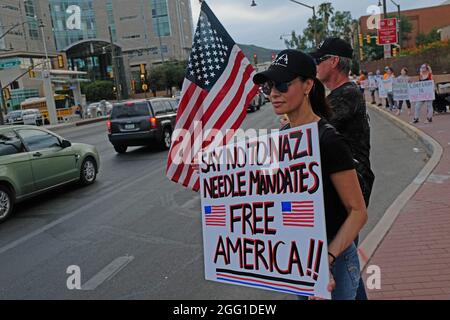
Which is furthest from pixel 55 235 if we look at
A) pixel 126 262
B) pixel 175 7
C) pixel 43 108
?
pixel 175 7

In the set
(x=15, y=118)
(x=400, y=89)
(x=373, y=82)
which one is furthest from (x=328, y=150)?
(x=15, y=118)

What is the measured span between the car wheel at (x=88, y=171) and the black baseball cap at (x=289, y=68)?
821cm

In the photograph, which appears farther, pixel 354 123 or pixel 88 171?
pixel 88 171

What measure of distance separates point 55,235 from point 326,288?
17.4 feet

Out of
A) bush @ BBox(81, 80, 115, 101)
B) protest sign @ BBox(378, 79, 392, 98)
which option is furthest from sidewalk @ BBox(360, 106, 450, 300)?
bush @ BBox(81, 80, 115, 101)

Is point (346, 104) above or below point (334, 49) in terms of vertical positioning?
below

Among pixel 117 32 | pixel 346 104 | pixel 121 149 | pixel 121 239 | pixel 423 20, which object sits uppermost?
pixel 117 32

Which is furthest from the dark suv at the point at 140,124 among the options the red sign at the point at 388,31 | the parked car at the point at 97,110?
the parked car at the point at 97,110

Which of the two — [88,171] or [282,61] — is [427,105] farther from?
[282,61]

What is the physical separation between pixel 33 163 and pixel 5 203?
38.1 inches

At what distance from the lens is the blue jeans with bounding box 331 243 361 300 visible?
93.1 inches

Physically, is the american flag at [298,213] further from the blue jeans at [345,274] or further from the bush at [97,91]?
the bush at [97,91]

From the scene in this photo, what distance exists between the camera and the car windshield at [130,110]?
1471 centimetres

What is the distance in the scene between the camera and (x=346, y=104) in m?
2.96
